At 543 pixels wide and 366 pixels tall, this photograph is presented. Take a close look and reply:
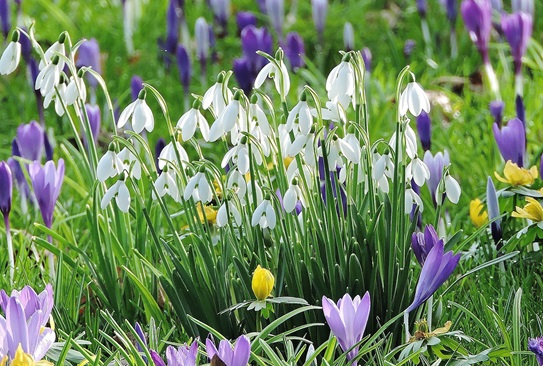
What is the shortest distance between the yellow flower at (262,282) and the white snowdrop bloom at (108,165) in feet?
1.09

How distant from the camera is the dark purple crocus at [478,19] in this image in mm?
3381

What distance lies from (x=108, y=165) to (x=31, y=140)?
0.98 meters

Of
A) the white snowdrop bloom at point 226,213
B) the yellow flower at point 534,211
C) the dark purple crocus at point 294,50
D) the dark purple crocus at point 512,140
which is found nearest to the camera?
the white snowdrop bloom at point 226,213

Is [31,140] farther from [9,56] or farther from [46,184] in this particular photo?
[9,56]

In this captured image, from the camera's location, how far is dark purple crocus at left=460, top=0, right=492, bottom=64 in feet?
11.1

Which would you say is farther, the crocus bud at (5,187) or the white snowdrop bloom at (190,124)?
the crocus bud at (5,187)

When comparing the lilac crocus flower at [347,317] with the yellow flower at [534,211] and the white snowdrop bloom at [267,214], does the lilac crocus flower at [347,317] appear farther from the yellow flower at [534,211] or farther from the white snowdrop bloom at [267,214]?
the yellow flower at [534,211]

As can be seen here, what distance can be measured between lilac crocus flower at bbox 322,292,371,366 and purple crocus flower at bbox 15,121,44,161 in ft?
4.36

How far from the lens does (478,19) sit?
134 inches

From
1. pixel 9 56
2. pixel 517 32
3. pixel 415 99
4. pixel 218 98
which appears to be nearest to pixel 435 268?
pixel 415 99

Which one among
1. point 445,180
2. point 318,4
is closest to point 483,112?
point 318,4

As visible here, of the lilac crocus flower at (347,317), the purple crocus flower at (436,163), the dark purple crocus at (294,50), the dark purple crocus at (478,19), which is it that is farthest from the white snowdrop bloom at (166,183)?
the dark purple crocus at (478,19)

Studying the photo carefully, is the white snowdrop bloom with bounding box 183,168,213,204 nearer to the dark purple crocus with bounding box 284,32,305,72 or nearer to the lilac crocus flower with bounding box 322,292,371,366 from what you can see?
the lilac crocus flower with bounding box 322,292,371,366

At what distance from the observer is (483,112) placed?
10.6 ft
